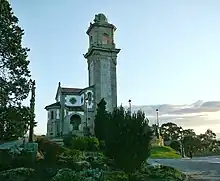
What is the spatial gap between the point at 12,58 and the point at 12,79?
144 centimetres

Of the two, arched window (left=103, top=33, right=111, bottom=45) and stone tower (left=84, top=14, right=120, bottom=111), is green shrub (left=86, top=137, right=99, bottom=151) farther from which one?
arched window (left=103, top=33, right=111, bottom=45)

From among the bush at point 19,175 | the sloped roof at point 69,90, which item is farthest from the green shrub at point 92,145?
the sloped roof at point 69,90

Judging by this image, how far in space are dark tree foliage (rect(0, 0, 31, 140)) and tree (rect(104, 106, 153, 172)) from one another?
8.21m

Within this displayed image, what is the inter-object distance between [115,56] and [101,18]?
31.6 ft

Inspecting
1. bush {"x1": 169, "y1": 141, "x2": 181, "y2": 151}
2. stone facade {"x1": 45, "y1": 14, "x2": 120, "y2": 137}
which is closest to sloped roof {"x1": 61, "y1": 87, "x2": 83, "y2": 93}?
stone facade {"x1": 45, "y1": 14, "x2": 120, "y2": 137}

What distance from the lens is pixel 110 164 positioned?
776 inches

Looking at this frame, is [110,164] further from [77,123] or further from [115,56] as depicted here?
[115,56]

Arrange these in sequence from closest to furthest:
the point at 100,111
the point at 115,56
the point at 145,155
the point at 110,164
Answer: the point at 145,155, the point at 110,164, the point at 100,111, the point at 115,56

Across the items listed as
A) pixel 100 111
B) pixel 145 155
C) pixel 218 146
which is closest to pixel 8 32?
pixel 145 155

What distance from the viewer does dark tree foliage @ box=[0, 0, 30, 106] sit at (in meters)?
22.6

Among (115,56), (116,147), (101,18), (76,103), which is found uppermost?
(101,18)

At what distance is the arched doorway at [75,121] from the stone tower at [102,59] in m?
4.72

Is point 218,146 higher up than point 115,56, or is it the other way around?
point 115,56

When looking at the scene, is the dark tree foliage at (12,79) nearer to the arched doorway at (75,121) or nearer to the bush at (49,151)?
the bush at (49,151)
